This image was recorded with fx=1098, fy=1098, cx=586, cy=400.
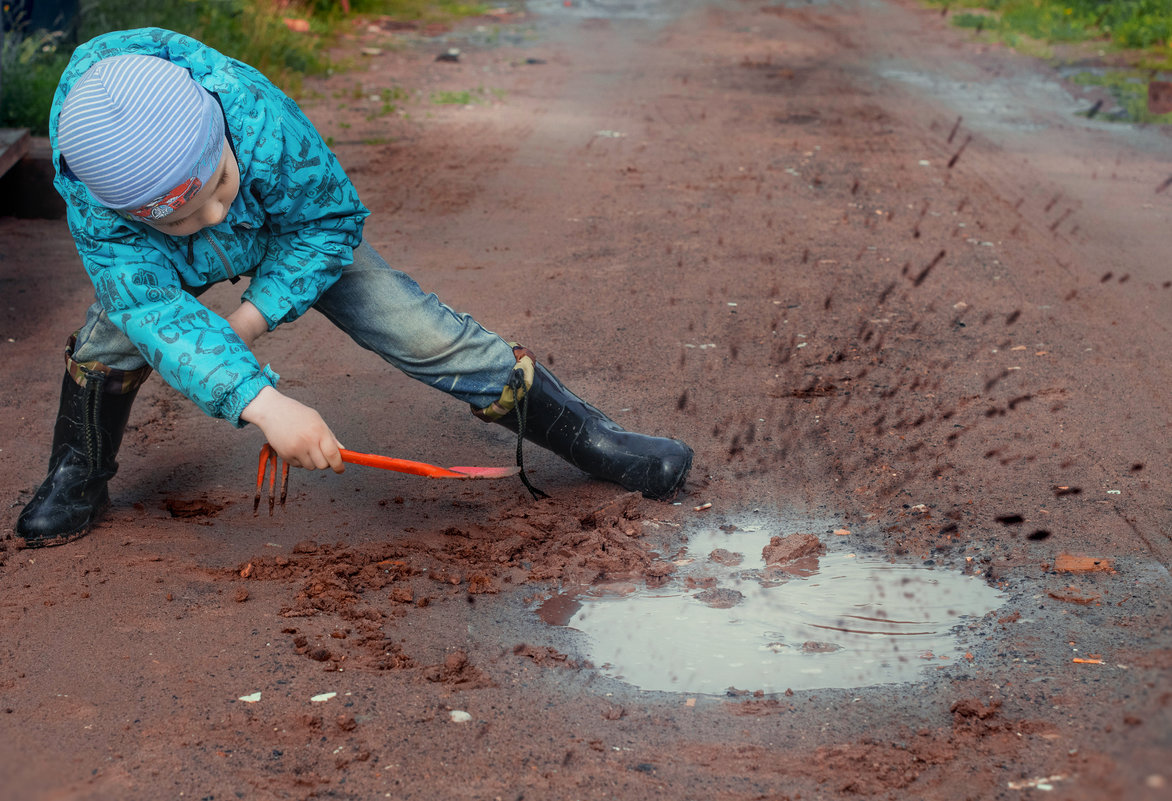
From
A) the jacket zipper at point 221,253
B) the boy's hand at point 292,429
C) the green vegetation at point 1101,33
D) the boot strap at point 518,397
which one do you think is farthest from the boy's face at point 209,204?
the green vegetation at point 1101,33

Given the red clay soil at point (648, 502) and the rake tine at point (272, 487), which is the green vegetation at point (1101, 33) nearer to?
the red clay soil at point (648, 502)


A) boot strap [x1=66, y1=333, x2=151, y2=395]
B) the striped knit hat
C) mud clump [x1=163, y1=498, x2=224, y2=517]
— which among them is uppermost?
the striped knit hat

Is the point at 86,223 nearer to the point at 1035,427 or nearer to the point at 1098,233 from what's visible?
the point at 1035,427

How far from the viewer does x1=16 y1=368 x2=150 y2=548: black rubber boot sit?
2596mm

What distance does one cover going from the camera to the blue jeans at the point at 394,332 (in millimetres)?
2541

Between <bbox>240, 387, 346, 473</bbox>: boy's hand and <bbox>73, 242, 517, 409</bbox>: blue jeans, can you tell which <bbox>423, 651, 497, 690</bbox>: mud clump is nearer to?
<bbox>240, 387, 346, 473</bbox>: boy's hand

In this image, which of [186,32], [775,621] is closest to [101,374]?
[775,621]

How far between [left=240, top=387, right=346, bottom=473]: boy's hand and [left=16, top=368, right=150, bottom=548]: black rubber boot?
61 centimetres

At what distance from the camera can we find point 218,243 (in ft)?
7.63

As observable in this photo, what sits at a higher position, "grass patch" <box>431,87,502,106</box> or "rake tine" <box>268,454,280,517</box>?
"rake tine" <box>268,454,280,517</box>

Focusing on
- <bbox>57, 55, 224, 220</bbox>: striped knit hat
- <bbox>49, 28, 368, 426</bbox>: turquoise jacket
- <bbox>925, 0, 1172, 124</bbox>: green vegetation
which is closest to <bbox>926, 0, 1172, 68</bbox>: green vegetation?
<bbox>925, 0, 1172, 124</bbox>: green vegetation

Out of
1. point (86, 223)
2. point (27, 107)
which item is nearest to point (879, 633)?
point (86, 223)

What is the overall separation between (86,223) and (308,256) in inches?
17.7

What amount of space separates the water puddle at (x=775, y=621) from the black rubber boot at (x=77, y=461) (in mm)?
1162
